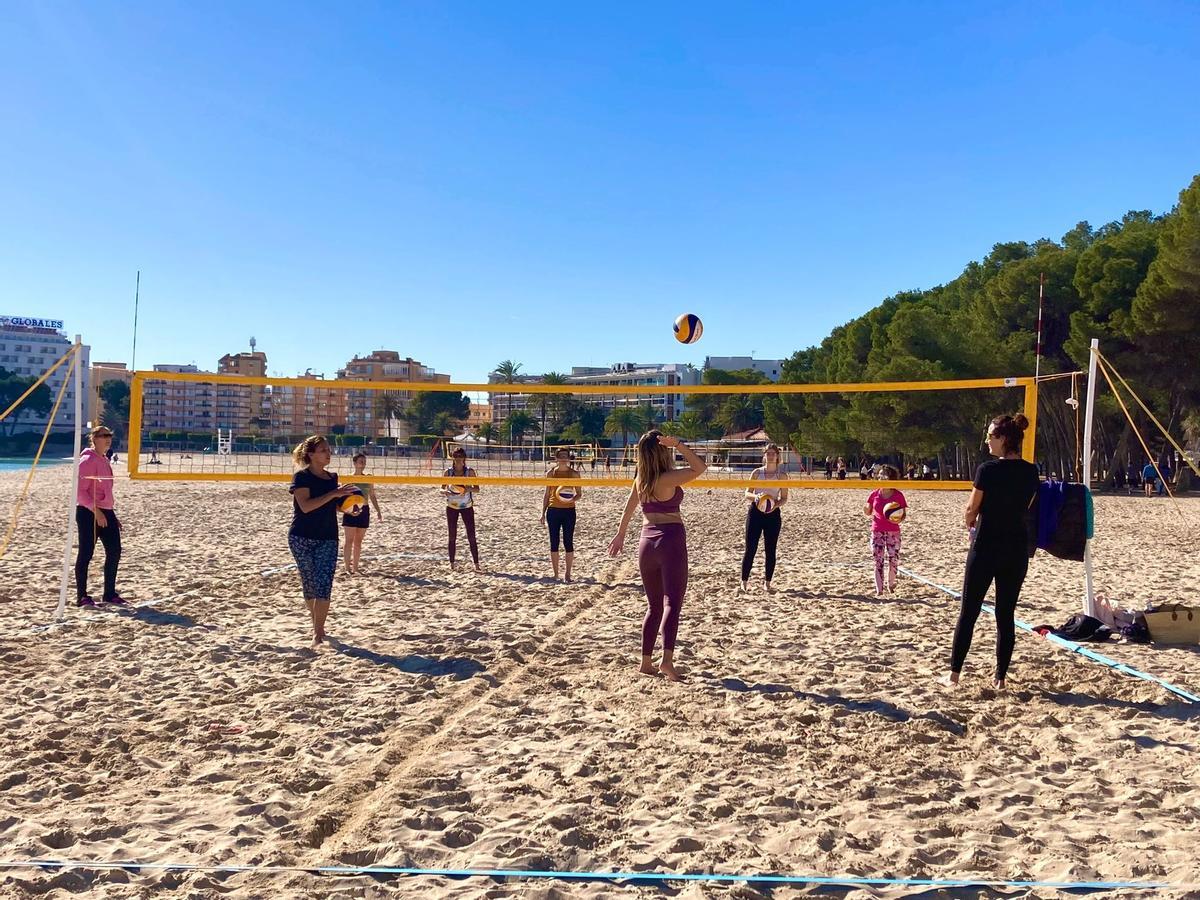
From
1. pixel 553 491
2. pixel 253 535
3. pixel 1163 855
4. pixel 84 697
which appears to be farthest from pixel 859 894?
pixel 253 535

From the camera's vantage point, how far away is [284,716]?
4.40 metres

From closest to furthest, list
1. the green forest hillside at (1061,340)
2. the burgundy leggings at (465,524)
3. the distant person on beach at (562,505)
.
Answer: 1. the distant person on beach at (562,505)
2. the burgundy leggings at (465,524)
3. the green forest hillside at (1061,340)

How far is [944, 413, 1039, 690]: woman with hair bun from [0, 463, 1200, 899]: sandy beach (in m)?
0.55

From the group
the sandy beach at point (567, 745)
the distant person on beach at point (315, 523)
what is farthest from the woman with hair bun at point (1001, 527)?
the distant person on beach at point (315, 523)

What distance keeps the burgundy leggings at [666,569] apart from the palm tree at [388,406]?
16.2ft

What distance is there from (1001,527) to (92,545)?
21.3 ft

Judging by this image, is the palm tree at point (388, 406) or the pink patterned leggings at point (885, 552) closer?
the pink patterned leggings at point (885, 552)

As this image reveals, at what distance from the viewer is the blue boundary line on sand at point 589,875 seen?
2.72 metres

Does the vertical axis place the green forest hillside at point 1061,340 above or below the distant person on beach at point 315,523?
above

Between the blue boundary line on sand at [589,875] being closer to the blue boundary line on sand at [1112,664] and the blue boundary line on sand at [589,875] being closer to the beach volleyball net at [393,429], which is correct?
the blue boundary line on sand at [1112,664]

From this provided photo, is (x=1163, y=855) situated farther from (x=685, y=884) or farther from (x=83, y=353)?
(x=83, y=353)

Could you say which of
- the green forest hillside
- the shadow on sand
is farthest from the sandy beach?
the green forest hillside

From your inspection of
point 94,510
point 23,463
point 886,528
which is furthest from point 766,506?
point 23,463

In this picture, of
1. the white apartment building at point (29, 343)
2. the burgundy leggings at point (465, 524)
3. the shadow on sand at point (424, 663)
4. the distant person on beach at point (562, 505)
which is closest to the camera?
the shadow on sand at point (424, 663)
